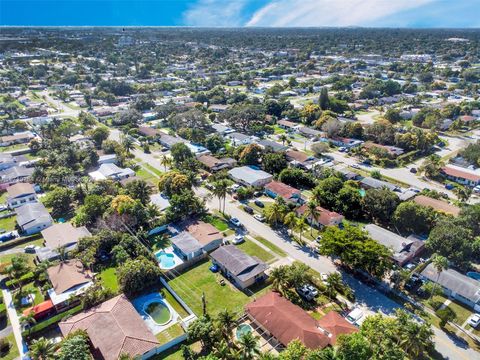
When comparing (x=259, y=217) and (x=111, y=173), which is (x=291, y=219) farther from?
(x=111, y=173)

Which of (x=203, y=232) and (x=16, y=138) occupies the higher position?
(x=16, y=138)

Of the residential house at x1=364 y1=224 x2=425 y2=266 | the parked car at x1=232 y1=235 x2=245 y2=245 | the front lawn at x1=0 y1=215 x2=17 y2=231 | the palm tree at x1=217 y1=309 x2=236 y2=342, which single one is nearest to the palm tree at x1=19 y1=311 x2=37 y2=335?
the palm tree at x1=217 y1=309 x2=236 y2=342

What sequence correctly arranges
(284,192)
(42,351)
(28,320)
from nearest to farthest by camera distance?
(42,351) → (28,320) → (284,192)

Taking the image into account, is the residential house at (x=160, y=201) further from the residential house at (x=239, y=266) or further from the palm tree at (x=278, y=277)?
the palm tree at (x=278, y=277)

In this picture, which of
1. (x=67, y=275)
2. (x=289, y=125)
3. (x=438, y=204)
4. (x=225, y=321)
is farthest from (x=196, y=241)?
(x=289, y=125)

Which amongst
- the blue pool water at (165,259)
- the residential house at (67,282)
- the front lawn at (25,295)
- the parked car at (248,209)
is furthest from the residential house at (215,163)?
the front lawn at (25,295)

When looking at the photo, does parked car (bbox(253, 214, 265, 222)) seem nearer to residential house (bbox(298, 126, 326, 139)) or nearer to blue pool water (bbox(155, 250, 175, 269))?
blue pool water (bbox(155, 250, 175, 269))

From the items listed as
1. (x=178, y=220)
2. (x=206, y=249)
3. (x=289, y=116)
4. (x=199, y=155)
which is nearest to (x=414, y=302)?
(x=206, y=249)
